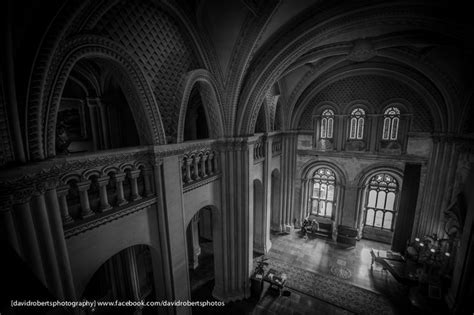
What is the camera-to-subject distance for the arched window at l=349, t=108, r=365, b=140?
10273 millimetres

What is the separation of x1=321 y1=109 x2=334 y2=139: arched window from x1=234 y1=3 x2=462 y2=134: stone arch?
5.19 meters

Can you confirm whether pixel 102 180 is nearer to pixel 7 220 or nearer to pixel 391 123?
pixel 7 220

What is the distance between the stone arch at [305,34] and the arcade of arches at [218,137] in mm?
42

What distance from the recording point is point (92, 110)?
6191mm

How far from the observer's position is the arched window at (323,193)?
11680mm

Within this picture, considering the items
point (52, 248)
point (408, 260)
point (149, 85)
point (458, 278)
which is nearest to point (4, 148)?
point (52, 248)

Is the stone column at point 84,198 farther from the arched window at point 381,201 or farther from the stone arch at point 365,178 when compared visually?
the arched window at point 381,201

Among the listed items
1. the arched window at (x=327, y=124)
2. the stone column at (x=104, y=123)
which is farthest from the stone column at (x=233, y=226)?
the arched window at (x=327, y=124)

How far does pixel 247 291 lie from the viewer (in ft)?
24.5

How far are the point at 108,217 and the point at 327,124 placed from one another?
34.2ft

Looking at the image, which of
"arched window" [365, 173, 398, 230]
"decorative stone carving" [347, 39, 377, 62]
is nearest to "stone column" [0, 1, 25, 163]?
"decorative stone carving" [347, 39, 377, 62]

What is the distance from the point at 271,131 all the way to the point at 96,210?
721 cm

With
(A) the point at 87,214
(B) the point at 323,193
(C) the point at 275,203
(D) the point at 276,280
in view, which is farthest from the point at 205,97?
(B) the point at 323,193

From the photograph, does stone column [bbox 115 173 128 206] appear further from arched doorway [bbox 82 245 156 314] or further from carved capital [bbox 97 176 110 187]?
arched doorway [bbox 82 245 156 314]
